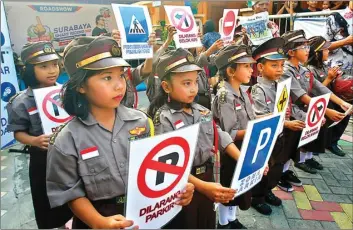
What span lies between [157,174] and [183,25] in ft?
6.11

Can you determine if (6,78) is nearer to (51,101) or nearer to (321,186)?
(51,101)

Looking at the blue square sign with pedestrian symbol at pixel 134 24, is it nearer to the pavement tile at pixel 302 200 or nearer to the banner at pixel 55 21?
the banner at pixel 55 21

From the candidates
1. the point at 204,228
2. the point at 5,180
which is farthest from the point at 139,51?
the point at 5,180

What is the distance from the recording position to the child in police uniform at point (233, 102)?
2.09m

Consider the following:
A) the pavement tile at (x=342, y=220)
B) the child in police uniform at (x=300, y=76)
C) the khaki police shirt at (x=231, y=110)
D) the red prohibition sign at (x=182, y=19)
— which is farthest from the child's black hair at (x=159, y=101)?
the pavement tile at (x=342, y=220)

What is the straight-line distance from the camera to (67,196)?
1215mm

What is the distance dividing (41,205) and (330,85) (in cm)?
337

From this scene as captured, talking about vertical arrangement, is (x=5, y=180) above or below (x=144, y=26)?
below

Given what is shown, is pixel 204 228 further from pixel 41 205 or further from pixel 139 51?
pixel 139 51

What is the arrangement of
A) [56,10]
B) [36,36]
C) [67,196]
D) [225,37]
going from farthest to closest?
[225,37], [36,36], [56,10], [67,196]

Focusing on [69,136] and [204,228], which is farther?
[204,228]

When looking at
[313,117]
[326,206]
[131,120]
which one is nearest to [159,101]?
[131,120]

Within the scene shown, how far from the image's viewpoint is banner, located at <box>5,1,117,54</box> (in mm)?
2381

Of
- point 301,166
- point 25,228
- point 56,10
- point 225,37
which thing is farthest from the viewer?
point 301,166
